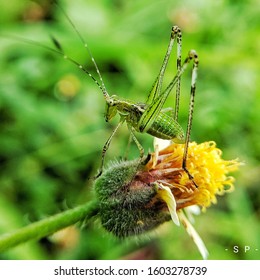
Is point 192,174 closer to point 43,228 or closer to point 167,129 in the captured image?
point 167,129

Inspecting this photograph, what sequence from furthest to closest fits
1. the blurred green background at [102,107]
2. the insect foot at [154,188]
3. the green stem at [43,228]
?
the blurred green background at [102,107] → the insect foot at [154,188] → the green stem at [43,228]

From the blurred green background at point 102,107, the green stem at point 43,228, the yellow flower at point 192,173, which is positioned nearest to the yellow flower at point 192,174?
the yellow flower at point 192,173

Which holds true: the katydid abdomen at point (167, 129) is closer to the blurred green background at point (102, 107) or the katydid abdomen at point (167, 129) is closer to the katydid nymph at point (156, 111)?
the katydid nymph at point (156, 111)

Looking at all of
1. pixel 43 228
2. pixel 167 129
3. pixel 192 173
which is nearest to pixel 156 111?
pixel 167 129

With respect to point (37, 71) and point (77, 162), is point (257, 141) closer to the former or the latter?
point (77, 162)

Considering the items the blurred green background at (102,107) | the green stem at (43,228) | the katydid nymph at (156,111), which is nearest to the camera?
the green stem at (43,228)

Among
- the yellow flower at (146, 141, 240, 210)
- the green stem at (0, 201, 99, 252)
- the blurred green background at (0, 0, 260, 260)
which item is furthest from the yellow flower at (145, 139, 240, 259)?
the blurred green background at (0, 0, 260, 260)

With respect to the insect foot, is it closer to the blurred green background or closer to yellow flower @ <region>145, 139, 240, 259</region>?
yellow flower @ <region>145, 139, 240, 259</region>
